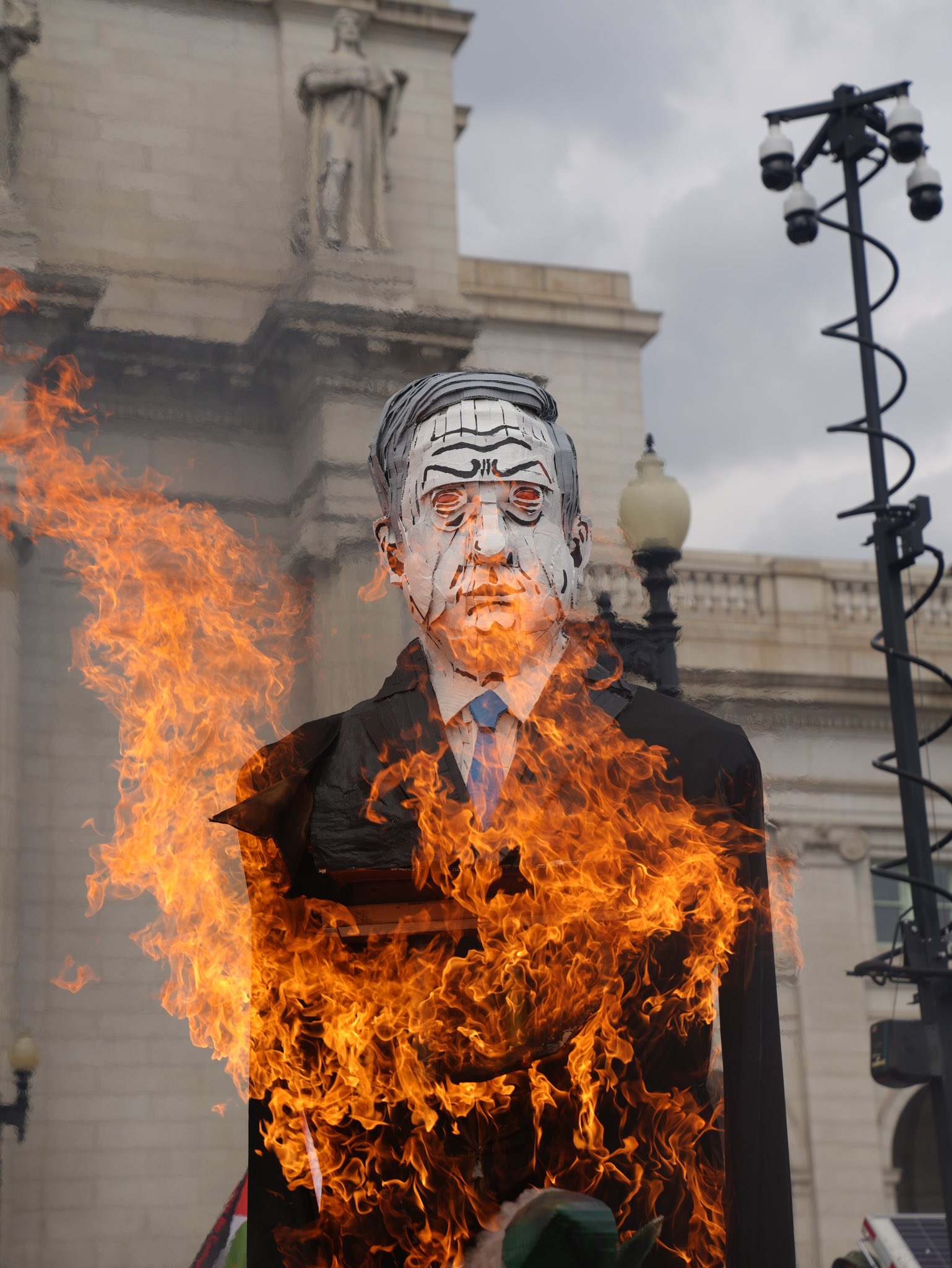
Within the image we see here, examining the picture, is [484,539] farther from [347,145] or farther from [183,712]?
[347,145]

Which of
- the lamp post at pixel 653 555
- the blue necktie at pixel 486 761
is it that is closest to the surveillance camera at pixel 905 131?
the lamp post at pixel 653 555

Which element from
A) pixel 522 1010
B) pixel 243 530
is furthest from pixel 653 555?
pixel 243 530

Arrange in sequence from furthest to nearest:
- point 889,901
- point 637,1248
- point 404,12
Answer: point 889,901
point 404,12
point 637,1248

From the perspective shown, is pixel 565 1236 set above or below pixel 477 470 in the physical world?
below

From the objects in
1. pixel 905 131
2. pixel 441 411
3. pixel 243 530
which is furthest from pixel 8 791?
pixel 441 411

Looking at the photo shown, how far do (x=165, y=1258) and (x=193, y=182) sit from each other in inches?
356

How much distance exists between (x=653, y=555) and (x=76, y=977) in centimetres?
569

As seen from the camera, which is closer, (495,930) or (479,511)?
(495,930)

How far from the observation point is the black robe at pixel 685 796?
3650 mm

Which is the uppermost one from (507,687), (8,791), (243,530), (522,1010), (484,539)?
(243,530)

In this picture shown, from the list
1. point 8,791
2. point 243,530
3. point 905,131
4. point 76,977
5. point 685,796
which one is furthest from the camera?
point 243,530

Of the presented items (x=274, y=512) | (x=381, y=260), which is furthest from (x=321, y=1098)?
(x=381, y=260)

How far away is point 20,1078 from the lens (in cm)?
1084

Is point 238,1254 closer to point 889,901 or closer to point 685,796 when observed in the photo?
point 685,796
